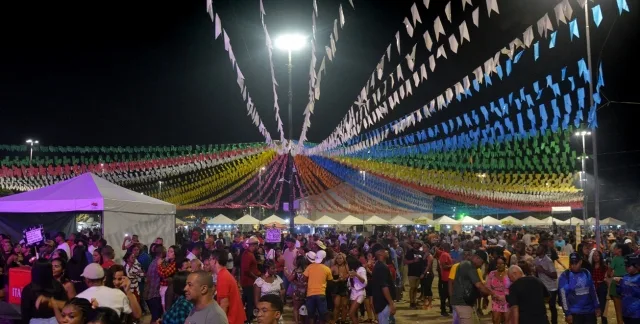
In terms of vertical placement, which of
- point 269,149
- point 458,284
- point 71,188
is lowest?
point 458,284

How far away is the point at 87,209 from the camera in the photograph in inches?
664

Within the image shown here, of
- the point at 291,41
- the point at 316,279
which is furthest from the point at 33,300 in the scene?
the point at 291,41

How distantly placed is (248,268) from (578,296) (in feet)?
19.2

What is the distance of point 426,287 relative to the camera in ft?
52.4

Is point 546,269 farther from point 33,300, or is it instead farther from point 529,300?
point 33,300

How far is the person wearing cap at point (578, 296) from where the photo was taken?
8727mm

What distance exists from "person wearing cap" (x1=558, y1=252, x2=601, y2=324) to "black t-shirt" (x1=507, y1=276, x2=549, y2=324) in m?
1.39

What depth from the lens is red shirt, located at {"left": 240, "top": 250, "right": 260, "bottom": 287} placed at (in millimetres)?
11616

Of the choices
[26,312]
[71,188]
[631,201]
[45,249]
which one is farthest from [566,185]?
[26,312]

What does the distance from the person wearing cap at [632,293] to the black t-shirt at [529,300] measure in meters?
1.99

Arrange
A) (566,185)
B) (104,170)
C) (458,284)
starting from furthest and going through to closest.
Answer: (566,185), (104,170), (458,284)

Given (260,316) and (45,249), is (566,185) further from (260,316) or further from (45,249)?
(260,316)

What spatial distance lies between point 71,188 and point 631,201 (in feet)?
166

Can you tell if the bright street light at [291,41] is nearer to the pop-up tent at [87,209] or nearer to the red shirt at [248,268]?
the pop-up tent at [87,209]
